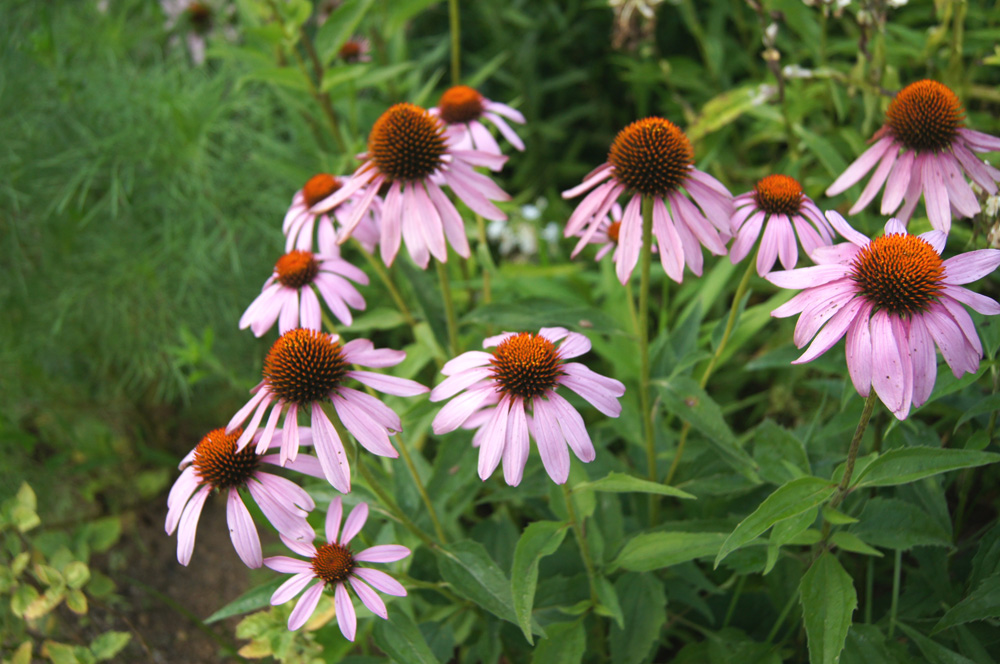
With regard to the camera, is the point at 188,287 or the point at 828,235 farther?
the point at 188,287

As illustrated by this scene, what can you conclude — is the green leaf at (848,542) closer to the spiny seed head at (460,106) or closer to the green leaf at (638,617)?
the green leaf at (638,617)

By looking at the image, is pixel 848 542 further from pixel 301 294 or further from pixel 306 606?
pixel 301 294

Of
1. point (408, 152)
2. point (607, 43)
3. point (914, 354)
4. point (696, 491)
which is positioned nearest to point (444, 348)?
point (408, 152)

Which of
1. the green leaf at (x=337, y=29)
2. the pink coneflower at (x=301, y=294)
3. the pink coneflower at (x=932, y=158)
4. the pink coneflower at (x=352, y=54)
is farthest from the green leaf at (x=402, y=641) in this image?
the pink coneflower at (x=352, y=54)

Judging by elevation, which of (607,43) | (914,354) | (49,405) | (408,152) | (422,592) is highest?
(607,43)

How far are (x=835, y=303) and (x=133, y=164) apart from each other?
2113mm

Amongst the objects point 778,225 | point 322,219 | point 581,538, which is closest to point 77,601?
point 322,219

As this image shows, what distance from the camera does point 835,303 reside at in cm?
90

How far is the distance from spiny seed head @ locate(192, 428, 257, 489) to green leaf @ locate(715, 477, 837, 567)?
69cm

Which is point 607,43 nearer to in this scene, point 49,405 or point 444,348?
point 444,348

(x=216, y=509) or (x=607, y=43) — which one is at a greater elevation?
(x=607, y=43)

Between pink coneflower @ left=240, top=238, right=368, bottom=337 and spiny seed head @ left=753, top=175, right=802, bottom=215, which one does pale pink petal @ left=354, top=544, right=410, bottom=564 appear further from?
spiny seed head @ left=753, top=175, right=802, bottom=215

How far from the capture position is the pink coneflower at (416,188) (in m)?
1.14

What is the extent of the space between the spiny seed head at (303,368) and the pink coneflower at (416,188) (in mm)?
194
